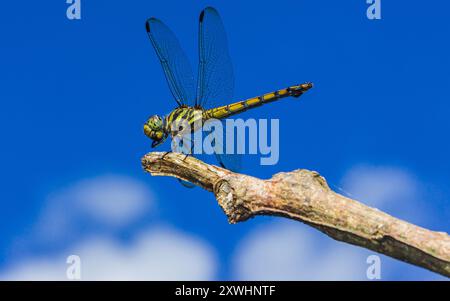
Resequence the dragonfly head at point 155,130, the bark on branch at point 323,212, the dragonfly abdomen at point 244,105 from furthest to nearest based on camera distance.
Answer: the dragonfly abdomen at point 244,105, the dragonfly head at point 155,130, the bark on branch at point 323,212

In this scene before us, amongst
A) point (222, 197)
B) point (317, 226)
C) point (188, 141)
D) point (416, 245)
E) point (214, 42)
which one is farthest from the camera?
point (214, 42)

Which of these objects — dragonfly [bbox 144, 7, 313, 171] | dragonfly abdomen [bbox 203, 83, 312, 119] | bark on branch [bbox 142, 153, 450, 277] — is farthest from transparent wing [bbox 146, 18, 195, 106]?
bark on branch [bbox 142, 153, 450, 277]

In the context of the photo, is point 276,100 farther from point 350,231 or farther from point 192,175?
point 350,231

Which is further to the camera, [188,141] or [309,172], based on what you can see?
[188,141]

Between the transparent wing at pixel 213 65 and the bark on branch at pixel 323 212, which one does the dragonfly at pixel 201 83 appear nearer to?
the transparent wing at pixel 213 65

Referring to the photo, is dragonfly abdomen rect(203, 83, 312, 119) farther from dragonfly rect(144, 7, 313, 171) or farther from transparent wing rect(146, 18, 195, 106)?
transparent wing rect(146, 18, 195, 106)

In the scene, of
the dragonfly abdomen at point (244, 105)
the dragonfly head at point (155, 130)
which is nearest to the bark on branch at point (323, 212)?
the dragonfly head at point (155, 130)
